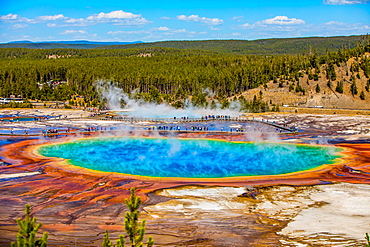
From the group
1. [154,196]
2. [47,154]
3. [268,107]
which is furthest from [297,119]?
[154,196]

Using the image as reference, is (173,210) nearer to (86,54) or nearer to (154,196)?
(154,196)

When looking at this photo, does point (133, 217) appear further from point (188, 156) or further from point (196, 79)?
point (196, 79)

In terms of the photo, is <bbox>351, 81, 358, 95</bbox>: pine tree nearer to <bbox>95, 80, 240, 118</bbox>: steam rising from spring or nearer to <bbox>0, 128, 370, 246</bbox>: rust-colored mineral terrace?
<bbox>95, 80, 240, 118</bbox>: steam rising from spring

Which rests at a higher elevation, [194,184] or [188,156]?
[194,184]

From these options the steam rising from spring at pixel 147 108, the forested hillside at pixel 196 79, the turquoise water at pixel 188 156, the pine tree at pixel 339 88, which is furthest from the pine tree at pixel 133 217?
the pine tree at pixel 339 88

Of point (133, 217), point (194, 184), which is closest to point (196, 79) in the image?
point (194, 184)

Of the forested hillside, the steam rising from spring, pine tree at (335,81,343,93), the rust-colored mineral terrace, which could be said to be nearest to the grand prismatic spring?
the rust-colored mineral terrace

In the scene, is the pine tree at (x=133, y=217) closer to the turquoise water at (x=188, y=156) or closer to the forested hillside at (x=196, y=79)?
the turquoise water at (x=188, y=156)
